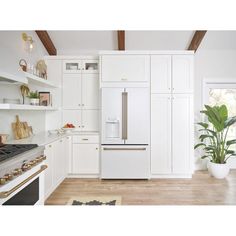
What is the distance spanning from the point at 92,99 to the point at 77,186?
5.48 ft

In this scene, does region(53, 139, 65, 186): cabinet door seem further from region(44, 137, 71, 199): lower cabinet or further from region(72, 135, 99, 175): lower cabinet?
region(72, 135, 99, 175): lower cabinet

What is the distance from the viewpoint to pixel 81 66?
445 cm

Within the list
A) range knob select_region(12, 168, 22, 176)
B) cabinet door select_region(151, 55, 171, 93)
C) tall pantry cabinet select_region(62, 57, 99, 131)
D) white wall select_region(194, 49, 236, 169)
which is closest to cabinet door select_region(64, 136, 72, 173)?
tall pantry cabinet select_region(62, 57, 99, 131)

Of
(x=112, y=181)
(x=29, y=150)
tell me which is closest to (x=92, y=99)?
(x=112, y=181)

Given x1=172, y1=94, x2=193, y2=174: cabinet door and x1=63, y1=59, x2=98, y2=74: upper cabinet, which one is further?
x1=63, y1=59, x2=98, y2=74: upper cabinet

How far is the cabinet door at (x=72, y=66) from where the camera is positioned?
14.6 feet

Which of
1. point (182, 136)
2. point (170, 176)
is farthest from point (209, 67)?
point (170, 176)

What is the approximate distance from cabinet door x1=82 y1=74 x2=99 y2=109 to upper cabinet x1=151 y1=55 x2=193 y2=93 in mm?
1111

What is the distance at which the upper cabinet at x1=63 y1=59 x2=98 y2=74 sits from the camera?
443 centimetres
